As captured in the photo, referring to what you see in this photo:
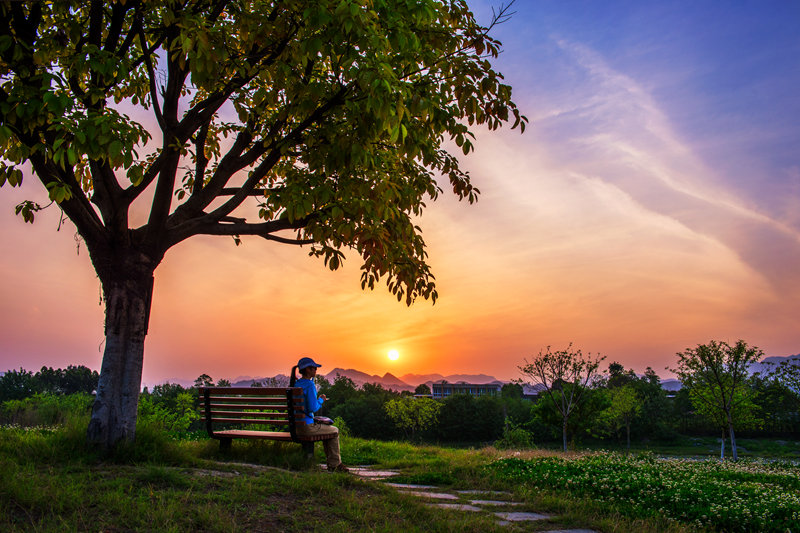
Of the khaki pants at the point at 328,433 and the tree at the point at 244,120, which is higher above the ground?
the tree at the point at 244,120

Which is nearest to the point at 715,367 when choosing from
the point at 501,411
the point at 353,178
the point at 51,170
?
the point at 353,178

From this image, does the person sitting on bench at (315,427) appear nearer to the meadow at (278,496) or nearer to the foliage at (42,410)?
the meadow at (278,496)

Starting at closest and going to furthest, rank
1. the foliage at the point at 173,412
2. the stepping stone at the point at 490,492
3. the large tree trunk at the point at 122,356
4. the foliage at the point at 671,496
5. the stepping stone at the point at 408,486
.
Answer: the foliage at the point at 671,496 → the large tree trunk at the point at 122,356 → the stepping stone at the point at 490,492 → the stepping stone at the point at 408,486 → the foliage at the point at 173,412

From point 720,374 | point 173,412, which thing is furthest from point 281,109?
point 720,374

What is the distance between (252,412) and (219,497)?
3667 millimetres

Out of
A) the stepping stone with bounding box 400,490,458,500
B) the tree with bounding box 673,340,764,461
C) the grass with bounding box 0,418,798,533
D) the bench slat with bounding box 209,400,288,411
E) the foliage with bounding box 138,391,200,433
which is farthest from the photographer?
the tree with bounding box 673,340,764,461

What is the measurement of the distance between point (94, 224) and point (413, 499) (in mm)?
5531

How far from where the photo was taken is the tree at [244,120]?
4715 mm

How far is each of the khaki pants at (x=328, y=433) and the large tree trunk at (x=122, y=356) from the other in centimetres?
231

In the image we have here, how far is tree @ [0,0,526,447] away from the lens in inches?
186

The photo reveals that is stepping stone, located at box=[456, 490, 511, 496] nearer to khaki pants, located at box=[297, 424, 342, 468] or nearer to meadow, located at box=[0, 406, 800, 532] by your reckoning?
meadow, located at box=[0, 406, 800, 532]

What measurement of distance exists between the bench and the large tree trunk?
183cm

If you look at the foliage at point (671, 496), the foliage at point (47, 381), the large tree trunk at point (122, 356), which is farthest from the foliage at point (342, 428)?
the foliage at point (47, 381)

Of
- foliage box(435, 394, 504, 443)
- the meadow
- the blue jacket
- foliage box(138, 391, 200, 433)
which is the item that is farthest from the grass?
foliage box(435, 394, 504, 443)
